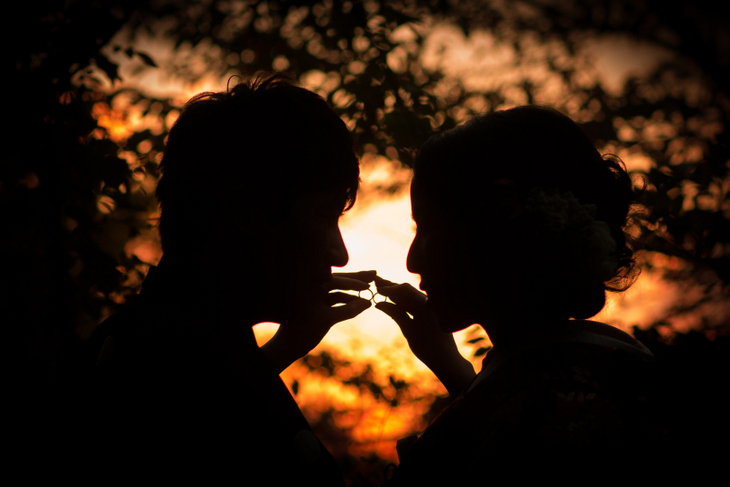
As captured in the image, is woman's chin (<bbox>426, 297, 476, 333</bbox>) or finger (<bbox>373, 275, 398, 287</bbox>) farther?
finger (<bbox>373, 275, 398, 287</bbox>)

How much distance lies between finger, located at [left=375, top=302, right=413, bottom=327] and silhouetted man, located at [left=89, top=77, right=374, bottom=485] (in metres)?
0.16

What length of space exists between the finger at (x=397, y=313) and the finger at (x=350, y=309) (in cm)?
9

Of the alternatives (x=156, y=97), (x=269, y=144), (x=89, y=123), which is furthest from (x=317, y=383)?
(x=269, y=144)

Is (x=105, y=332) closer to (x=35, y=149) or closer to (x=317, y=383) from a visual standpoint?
(x=35, y=149)

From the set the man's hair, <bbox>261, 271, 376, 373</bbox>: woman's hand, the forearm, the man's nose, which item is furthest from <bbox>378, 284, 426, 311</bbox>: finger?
the man's hair

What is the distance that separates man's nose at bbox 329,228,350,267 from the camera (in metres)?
1.99

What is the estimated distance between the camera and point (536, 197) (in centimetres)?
175

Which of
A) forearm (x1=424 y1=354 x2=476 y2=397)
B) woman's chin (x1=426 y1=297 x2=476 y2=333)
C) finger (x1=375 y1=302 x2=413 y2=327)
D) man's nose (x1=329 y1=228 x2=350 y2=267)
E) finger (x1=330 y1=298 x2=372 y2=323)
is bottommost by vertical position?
forearm (x1=424 y1=354 x2=476 y2=397)

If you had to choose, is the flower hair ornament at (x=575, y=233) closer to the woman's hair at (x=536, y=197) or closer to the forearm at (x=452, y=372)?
the woman's hair at (x=536, y=197)

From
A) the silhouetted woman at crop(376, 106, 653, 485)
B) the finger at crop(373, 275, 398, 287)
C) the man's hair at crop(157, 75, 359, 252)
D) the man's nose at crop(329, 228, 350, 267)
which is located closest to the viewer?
the silhouetted woman at crop(376, 106, 653, 485)

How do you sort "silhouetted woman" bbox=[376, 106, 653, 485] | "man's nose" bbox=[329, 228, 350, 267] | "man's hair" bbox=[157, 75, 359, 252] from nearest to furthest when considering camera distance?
1. "silhouetted woman" bbox=[376, 106, 653, 485]
2. "man's hair" bbox=[157, 75, 359, 252]
3. "man's nose" bbox=[329, 228, 350, 267]

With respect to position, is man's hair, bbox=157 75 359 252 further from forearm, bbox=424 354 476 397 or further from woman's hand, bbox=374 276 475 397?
forearm, bbox=424 354 476 397

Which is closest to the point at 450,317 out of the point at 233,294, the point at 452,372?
the point at 452,372

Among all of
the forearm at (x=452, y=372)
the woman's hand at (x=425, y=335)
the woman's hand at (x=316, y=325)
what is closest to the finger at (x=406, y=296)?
the woman's hand at (x=425, y=335)
